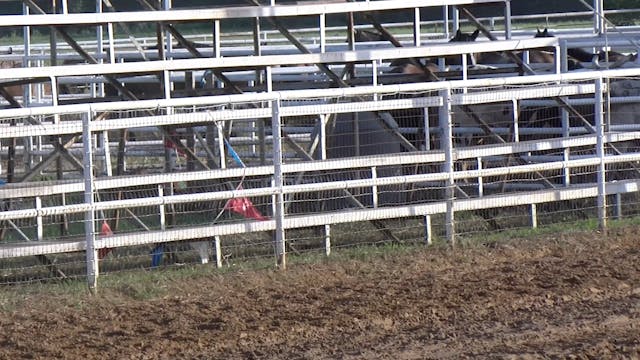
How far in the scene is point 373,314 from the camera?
8.05 meters

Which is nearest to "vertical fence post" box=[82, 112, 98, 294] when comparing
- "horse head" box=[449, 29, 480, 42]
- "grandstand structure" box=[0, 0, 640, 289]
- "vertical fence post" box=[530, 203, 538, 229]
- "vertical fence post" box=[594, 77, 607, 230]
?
"grandstand structure" box=[0, 0, 640, 289]

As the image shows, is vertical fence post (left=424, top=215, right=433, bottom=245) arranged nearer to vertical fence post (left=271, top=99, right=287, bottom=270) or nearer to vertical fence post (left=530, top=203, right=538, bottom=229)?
vertical fence post (left=530, top=203, right=538, bottom=229)

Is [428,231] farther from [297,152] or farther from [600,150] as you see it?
[600,150]

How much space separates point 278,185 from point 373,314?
2.33 meters

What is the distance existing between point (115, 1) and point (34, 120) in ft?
80.2

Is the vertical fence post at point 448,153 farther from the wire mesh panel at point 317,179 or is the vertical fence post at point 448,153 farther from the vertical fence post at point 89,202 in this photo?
the vertical fence post at point 89,202

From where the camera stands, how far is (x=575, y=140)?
462 inches

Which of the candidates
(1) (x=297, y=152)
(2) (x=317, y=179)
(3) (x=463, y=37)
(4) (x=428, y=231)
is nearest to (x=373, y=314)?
(4) (x=428, y=231)

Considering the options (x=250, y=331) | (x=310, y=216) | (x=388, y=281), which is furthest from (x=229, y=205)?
(x=250, y=331)

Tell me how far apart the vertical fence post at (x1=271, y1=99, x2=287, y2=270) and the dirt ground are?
184 mm

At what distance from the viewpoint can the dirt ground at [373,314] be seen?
23.6ft

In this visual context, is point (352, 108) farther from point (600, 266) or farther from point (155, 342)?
point (155, 342)

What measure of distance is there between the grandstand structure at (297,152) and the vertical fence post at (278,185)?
2cm

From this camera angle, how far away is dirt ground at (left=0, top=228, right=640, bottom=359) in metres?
7.18
